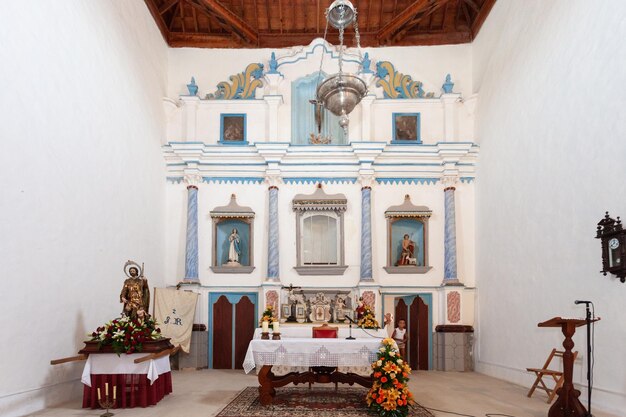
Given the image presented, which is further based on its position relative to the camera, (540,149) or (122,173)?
(122,173)

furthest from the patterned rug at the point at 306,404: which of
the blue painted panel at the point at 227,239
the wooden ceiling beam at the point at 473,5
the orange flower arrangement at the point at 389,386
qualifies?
the wooden ceiling beam at the point at 473,5

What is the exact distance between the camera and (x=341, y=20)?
8523mm

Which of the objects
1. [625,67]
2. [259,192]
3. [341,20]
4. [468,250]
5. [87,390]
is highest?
[341,20]

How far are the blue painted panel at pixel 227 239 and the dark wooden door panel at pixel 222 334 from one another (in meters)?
0.98

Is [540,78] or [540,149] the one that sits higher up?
[540,78]

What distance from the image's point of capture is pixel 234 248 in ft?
45.5

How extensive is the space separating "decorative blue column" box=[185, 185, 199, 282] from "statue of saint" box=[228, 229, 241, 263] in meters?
0.80

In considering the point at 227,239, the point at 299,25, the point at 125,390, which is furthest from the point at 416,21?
the point at 125,390

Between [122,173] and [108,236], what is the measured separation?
1407 mm

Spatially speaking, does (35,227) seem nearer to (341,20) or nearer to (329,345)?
(329,345)

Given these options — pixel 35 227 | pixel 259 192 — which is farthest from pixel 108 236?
pixel 259 192

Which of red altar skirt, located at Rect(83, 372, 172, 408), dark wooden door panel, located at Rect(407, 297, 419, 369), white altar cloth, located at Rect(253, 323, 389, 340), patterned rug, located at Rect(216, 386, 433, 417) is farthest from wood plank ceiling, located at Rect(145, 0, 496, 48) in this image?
red altar skirt, located at Rect(83, 372, 172, 408)

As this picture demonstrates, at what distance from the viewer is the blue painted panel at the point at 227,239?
14008mm

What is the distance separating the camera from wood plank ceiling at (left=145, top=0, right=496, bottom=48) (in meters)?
14.7
